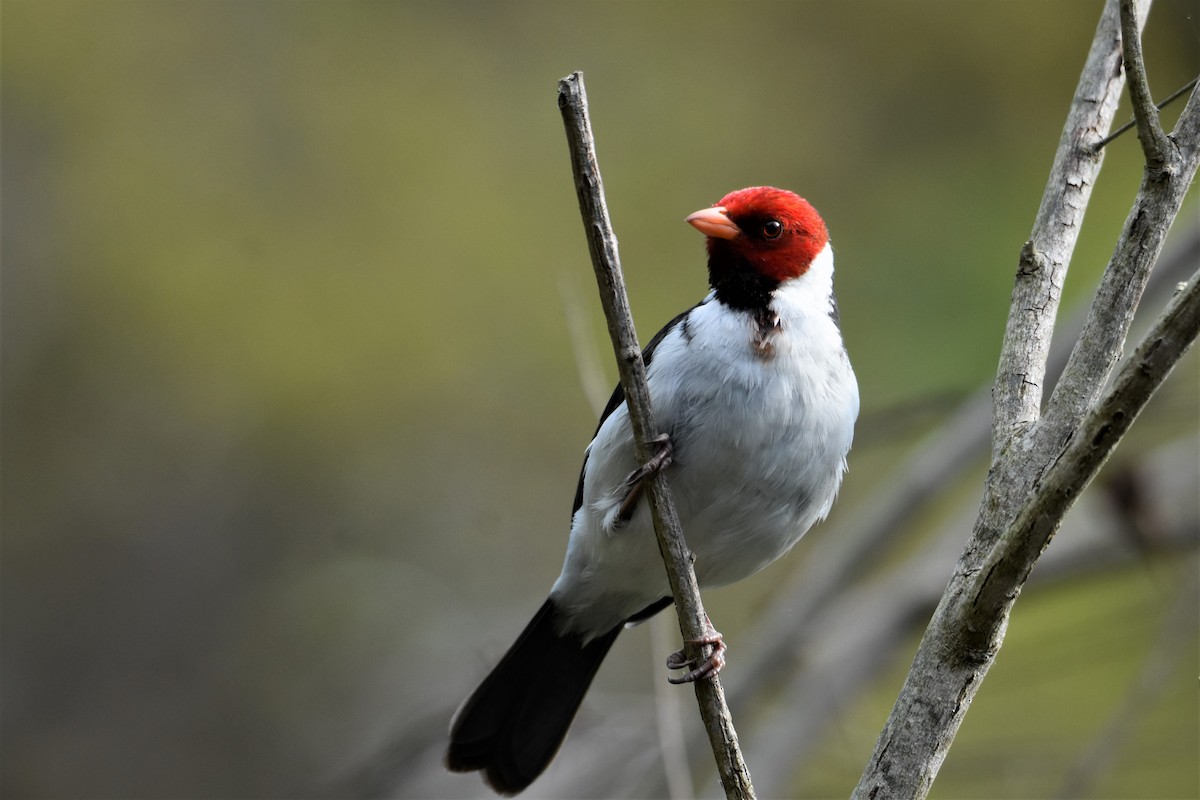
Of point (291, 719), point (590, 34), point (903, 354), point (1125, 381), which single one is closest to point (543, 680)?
point (1125, 381)

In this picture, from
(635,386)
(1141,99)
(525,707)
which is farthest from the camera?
(525,707)

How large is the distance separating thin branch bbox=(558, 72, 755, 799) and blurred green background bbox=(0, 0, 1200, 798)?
5.18 metres

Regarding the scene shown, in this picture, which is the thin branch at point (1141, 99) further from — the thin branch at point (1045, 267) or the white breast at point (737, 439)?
the white breast at point (737, 439)

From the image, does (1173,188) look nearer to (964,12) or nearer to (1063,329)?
(1063,329)

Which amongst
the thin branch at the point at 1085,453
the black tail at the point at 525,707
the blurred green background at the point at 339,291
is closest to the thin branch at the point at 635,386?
the thin branch at the point at 1085,453

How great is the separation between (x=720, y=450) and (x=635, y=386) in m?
0.88

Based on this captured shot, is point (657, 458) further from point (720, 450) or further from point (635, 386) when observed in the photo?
point (720, 450)

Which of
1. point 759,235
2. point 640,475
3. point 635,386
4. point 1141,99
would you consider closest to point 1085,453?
point 1141,99

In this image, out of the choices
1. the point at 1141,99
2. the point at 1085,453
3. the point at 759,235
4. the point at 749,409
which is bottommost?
A: the point at 1085,453

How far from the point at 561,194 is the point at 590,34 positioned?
122 centimetres

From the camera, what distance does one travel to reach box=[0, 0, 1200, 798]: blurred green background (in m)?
7.97

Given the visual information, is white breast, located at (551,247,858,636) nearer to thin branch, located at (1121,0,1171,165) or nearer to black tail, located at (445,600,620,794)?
black tail, located at (445,600,620,794)

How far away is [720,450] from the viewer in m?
3.33

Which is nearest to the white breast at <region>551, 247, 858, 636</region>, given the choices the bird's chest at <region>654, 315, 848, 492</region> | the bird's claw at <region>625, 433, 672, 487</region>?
the bird's chest at <region>654, 315, 848, 492</region>
